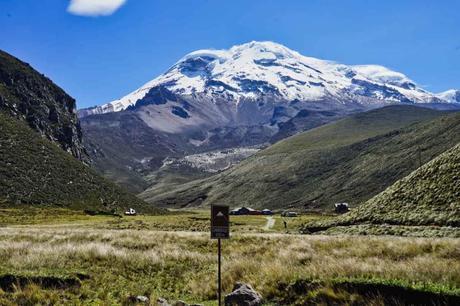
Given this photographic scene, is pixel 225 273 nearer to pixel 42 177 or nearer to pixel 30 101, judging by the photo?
pixel 42 177

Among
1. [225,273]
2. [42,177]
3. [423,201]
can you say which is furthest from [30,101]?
[225,273]

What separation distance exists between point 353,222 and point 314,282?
1637 inches

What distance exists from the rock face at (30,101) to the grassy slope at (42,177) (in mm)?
24645

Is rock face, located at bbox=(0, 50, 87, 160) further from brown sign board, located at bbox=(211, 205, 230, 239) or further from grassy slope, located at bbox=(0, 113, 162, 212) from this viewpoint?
brown sign board, located at bbox=(211, 205, 230, 239)

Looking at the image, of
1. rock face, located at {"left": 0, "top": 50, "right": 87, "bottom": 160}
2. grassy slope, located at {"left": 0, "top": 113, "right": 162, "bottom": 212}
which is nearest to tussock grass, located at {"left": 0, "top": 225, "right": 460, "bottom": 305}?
grassy slope, located at {"left": 0, "top": 113, "right": 162, "bottom": 212}

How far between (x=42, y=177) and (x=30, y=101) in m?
64.2

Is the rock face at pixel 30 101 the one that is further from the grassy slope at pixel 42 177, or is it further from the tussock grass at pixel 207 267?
the tussock grass at pixel 207 267

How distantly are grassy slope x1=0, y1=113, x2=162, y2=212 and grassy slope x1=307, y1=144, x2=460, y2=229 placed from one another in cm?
8683

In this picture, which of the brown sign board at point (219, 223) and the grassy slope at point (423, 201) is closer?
the brown sign board at point (219, 223)

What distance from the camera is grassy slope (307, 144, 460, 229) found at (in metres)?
43.9

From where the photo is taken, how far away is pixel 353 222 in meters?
55.1

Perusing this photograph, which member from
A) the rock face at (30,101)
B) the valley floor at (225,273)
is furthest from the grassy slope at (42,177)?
the valley floor at (225,273)

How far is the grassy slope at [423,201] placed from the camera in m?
43.9

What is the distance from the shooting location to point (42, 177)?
4983 inches
